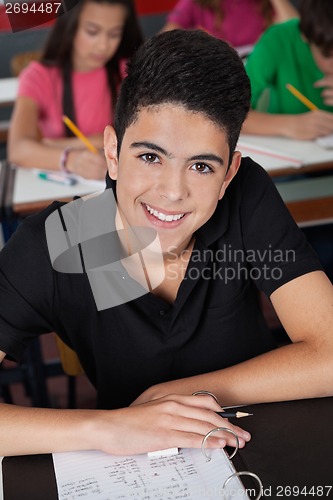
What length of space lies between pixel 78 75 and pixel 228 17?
57.2 inches

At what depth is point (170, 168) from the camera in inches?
49.9

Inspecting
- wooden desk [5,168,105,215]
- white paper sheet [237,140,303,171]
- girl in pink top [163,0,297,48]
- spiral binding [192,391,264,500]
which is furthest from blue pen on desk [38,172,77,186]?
girl in pink top [163,0,297,48]

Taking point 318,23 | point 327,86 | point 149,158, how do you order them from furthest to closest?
point 327,86, point 318,23, point 149,158

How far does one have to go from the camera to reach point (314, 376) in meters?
1.28

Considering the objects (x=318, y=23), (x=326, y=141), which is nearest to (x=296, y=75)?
(x=318, y=23)

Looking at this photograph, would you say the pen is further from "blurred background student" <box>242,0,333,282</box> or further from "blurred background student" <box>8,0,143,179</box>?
"blurred background student" <box>8,0,143,179</box>

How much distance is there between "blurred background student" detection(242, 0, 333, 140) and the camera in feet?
8.95

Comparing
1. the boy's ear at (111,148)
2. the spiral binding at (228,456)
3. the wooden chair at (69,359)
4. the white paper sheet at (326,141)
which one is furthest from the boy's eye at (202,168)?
the white paper sheet at (326,141)

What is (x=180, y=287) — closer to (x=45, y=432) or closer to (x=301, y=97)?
(x=45, y=432)

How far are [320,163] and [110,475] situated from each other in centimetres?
163

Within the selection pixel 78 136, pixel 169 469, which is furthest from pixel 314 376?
pixel 78 136

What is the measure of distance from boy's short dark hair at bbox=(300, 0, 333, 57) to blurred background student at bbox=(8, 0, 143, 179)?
633 mm

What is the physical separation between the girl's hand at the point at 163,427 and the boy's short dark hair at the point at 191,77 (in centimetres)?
48

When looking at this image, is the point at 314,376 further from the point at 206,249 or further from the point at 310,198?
the point at 310,198
